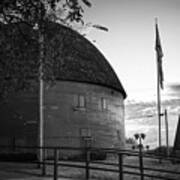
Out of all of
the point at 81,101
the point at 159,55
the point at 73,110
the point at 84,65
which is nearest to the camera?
the point at 73,110

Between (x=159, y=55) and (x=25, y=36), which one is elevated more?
(x=159, y=55)

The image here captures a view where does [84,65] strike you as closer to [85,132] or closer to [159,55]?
[85,132]

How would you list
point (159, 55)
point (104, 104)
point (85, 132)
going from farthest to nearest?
point (104, 104) < point (159, 55) < point (85, 132)

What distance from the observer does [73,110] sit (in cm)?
3080

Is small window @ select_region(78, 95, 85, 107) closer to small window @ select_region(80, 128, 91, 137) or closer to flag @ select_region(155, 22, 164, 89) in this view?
small window @ select_region(80, 128, 91, 137)

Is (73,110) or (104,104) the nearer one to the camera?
(73,110)

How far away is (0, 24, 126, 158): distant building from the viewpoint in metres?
29.1

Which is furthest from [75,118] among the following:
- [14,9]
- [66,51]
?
[14,9]

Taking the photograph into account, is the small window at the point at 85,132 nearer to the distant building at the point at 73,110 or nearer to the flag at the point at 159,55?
the distant building at the point at 73,110

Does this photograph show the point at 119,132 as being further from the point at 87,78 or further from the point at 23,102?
the point at 23,102

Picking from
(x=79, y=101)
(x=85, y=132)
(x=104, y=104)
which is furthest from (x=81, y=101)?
(x=104, y=104)

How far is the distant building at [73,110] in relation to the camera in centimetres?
2911

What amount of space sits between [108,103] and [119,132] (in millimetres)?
3669

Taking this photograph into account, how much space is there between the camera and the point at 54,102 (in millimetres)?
30094
